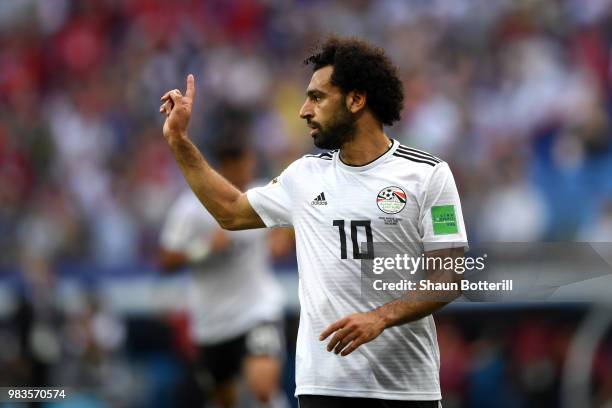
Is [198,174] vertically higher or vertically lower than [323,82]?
lower

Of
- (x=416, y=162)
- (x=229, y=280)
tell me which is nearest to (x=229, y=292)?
(x=229, y=280)

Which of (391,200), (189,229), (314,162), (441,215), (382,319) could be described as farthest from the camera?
(189,229)

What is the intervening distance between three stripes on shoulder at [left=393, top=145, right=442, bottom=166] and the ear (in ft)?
0.86

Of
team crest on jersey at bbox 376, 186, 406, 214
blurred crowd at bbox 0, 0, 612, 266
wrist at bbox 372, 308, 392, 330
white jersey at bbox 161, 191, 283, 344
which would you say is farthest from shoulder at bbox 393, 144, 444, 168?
blurred crowd at bbox 0, 0, 612, 266

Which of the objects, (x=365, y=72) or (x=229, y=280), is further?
(x=229, y=280)

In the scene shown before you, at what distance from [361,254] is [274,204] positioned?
1.72 feet

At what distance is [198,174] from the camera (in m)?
5.00

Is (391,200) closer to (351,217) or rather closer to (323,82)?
(351,217)

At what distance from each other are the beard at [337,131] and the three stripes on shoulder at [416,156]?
0.22 m

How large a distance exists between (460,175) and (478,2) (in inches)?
97.8

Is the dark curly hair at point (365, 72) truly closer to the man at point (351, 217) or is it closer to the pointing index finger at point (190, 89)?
the man at point (351, 217)

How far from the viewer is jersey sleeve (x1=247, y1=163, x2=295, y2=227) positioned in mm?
5059

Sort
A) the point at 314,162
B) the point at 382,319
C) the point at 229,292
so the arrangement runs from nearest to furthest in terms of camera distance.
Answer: the point at 382,319 < the point at 314,162 < the point at 229,292

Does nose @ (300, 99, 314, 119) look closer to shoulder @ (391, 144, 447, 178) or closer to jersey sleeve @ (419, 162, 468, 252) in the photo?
shoulder @ (391, 144, 447, 178)
